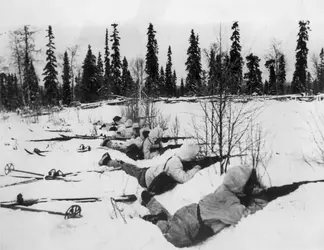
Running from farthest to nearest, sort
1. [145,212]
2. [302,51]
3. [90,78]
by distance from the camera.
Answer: [90,78] → [302,51] → [145,212]

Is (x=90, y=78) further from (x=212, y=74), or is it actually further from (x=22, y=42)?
(x=212, y=74)

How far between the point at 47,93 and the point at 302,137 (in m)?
31.9

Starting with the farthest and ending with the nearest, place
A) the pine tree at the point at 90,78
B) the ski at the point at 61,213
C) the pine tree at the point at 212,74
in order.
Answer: the pine tree at the point at 90,78, the pine tree at the point at 212,74, the ski at the point at 61,213

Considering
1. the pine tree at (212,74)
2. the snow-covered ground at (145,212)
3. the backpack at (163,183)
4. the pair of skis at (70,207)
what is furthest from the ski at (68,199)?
the pine tree at (212,74)

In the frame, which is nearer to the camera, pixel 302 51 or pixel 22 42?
pixel 302 51

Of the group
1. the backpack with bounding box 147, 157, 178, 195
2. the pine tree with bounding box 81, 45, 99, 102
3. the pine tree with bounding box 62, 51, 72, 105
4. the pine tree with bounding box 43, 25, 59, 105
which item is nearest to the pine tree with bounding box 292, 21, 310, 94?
the backpack with bounding box 147, 157, 178, 195

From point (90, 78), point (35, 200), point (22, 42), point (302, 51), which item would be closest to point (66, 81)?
point (90, 78)

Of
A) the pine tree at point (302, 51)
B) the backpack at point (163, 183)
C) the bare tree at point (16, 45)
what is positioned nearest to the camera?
the pine tree at point (302, 51)

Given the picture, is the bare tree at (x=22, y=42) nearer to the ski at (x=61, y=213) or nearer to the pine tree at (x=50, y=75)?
the ski at (x=61, y=213)

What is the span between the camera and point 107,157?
6.86 meters

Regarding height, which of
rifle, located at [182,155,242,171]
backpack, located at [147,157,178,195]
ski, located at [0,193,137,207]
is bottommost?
ski, located at [0,193,137,207]

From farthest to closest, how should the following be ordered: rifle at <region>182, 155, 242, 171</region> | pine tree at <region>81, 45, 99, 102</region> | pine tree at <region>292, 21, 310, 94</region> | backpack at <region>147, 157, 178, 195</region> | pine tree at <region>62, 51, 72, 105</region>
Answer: pine tree at <region>62, 51, 72, 105</region>, pine tree at <region>81, 45, 99, 102</region>, rifle at <region>182, 155, 242, 171</region>, backpack at <region>147, 157, 178, 195</region>, pine tree at <region>292, 21, 310, 94</region>

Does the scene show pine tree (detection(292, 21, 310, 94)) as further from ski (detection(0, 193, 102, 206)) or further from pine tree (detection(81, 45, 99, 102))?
pine tree (detection(81, 45, 99, 102))

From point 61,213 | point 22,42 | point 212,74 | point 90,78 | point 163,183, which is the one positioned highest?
point 90,78
